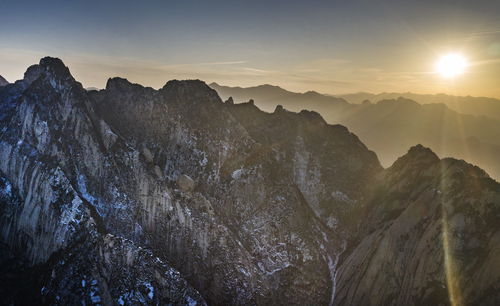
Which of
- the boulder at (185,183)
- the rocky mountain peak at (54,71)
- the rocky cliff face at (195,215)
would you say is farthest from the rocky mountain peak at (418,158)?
the rocky mountain peak at (54,71)

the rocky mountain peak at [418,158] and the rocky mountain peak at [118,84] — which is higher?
the rocky mountain peak at [118,84]

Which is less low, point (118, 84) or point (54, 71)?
point (54, 71)

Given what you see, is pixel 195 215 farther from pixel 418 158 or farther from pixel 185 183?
pixel 418 158

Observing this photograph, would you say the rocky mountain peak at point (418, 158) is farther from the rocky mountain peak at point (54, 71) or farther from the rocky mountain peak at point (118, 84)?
the rocky mountain peak at point (54, 71)

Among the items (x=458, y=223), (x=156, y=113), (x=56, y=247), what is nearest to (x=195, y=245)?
(x=56, y=247)

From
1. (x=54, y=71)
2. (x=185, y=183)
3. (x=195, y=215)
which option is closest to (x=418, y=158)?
(x=195, y=215)

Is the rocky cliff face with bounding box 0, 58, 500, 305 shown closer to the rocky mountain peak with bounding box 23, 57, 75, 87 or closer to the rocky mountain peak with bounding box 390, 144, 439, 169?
the rocky mountain peak with bounding box 23, 57, 75, 87

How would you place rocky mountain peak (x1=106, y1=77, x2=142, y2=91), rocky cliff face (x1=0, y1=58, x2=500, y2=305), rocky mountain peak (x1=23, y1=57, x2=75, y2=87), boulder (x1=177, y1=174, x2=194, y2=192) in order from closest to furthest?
rocky cliff face (x1=0, y1=58, x2=500, y2=305) < boulder (x1=177, y1=174, x2=194, y2=192) < rocky mountain peak (x1=23, y1=57, x2=75, y2=87) < rocky mountain peak (x1=106, y1=77, x2=142, y2=91)

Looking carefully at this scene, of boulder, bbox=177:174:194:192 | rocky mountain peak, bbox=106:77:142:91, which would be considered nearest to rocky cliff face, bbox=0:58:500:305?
boulder, bbox=177:174:194:192
